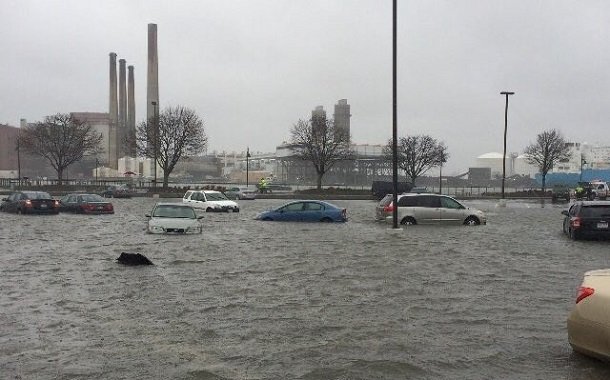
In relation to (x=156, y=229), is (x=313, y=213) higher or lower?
higher

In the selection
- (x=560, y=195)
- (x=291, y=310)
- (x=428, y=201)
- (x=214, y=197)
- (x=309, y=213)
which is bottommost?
(x=291, y=310)

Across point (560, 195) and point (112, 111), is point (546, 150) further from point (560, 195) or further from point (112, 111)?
point (112, 111)

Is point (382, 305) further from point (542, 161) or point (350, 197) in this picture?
point (542, 161)

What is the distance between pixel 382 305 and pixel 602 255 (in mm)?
9705

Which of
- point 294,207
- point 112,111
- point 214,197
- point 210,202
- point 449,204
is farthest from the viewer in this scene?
point 112,111

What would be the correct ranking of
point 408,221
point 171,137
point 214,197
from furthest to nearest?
point 171,137
point 214,197
point 408,221

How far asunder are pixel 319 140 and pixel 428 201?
43.8m

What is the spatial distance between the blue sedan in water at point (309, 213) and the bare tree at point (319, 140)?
131 ft

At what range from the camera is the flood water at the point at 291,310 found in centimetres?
643

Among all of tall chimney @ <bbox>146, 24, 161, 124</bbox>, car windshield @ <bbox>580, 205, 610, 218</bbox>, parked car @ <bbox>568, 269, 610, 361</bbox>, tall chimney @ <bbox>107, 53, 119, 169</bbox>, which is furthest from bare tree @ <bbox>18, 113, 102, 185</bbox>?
parked car @ <bbox>568, 269, 610, 361</bbox>

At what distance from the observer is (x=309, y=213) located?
2767 cm

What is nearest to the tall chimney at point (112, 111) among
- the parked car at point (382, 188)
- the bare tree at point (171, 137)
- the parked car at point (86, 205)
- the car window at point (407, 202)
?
the bare tree at point (171, 137)

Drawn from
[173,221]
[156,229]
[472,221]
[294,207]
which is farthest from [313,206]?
[156,229]

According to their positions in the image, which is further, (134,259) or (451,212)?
(451,212)
